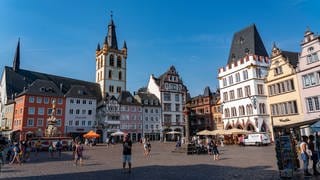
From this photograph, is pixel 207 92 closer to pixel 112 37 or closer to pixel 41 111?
pixel 112 37

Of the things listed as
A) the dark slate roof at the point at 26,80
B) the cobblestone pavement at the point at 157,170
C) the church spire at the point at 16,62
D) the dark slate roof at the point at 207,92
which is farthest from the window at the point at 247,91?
the church spire at the point at 16,62

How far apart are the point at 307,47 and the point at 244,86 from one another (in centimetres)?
1364

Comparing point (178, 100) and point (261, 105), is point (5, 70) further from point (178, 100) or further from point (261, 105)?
point (261, 105)

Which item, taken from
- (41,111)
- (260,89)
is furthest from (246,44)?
(41,111)

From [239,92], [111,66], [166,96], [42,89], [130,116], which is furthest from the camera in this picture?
[111,66]

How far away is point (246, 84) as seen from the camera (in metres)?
46.7

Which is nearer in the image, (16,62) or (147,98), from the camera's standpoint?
(16,62)

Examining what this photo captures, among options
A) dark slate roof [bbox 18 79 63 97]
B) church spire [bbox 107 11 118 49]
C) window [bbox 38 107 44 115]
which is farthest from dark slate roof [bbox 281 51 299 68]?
church spire [bbox 107 11 118 49]

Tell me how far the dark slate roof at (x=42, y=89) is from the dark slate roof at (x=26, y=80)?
566 cm

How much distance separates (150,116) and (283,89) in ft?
134

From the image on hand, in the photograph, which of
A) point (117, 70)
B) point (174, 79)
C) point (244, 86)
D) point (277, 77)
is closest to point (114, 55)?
point (117, 70)

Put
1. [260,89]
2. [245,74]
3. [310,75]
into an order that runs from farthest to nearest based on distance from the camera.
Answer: [245,74] → [260,89] → [310,75]

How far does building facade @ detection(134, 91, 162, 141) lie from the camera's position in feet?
238

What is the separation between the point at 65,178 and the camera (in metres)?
12.0
